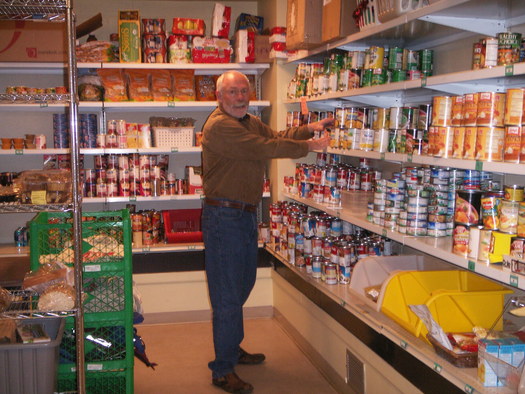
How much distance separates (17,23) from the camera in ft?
15.9

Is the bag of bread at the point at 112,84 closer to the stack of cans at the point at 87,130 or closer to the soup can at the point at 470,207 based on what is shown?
the stack of cans at the point at 87,130

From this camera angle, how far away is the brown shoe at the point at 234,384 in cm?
383

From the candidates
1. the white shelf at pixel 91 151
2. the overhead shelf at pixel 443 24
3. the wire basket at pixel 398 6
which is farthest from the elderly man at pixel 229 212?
the white shelf at pixel 91 151

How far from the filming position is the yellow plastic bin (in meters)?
2.67

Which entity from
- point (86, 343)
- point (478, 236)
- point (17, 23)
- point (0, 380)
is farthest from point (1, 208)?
point (17, 23)

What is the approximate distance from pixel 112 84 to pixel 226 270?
2201 mm

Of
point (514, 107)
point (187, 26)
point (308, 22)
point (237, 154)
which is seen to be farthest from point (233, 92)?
point (514, 107)

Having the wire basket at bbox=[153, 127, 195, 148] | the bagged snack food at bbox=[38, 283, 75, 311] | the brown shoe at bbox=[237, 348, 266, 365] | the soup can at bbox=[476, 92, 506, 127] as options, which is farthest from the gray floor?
the soup can at bbox=[476, 92, 506, 127]

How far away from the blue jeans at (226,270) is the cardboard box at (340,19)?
1271 millimetres

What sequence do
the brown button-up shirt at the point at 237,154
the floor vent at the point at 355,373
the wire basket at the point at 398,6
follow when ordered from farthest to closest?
1. the brown button-up shirt at the point at 237,154
2. the floor vent at the point at 355,373
3. the wire basket at the point at 398,6

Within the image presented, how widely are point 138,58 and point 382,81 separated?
8.47ft

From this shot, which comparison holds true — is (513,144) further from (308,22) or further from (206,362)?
(206,362)

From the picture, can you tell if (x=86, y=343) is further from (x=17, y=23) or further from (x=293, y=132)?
(x=17, y=23)

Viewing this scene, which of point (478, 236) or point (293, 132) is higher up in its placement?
point (293, 132)
